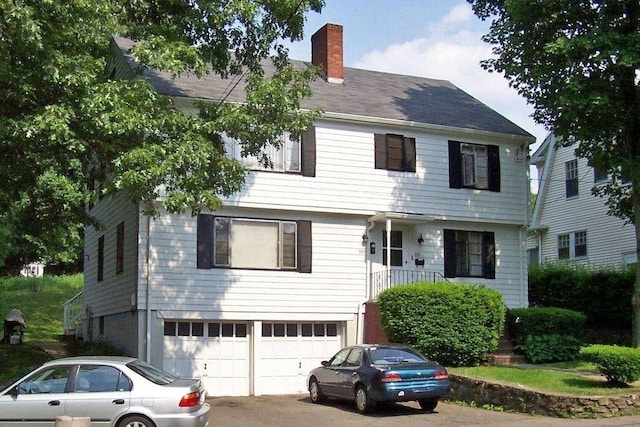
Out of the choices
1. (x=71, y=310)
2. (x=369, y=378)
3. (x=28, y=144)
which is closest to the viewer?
(x=28, y=144)

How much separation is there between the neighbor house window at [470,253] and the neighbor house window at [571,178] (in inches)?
436

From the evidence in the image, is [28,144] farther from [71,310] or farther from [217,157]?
[71,310]

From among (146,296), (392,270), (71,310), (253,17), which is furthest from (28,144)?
(71,310)

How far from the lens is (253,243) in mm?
22516

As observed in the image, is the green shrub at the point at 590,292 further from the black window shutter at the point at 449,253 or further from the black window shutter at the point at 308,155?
the black window shutter at the point at 308,155

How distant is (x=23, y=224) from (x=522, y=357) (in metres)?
13.6

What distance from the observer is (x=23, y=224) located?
69.4ft

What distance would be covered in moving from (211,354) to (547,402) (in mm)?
9367

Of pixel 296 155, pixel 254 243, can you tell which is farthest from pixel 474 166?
pixel 254 243

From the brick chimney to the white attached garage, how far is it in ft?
28.2

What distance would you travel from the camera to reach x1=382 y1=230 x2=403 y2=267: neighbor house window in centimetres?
2448

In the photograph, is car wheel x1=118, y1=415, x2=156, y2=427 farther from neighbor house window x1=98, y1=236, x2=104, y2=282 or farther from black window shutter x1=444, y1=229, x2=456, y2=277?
neighbor house window x1=98, y1=236, x2=104, y2=282

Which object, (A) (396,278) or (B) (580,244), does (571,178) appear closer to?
(B) (580,244)

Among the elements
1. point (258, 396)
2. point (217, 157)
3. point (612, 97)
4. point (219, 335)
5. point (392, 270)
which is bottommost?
point (258, 396)
